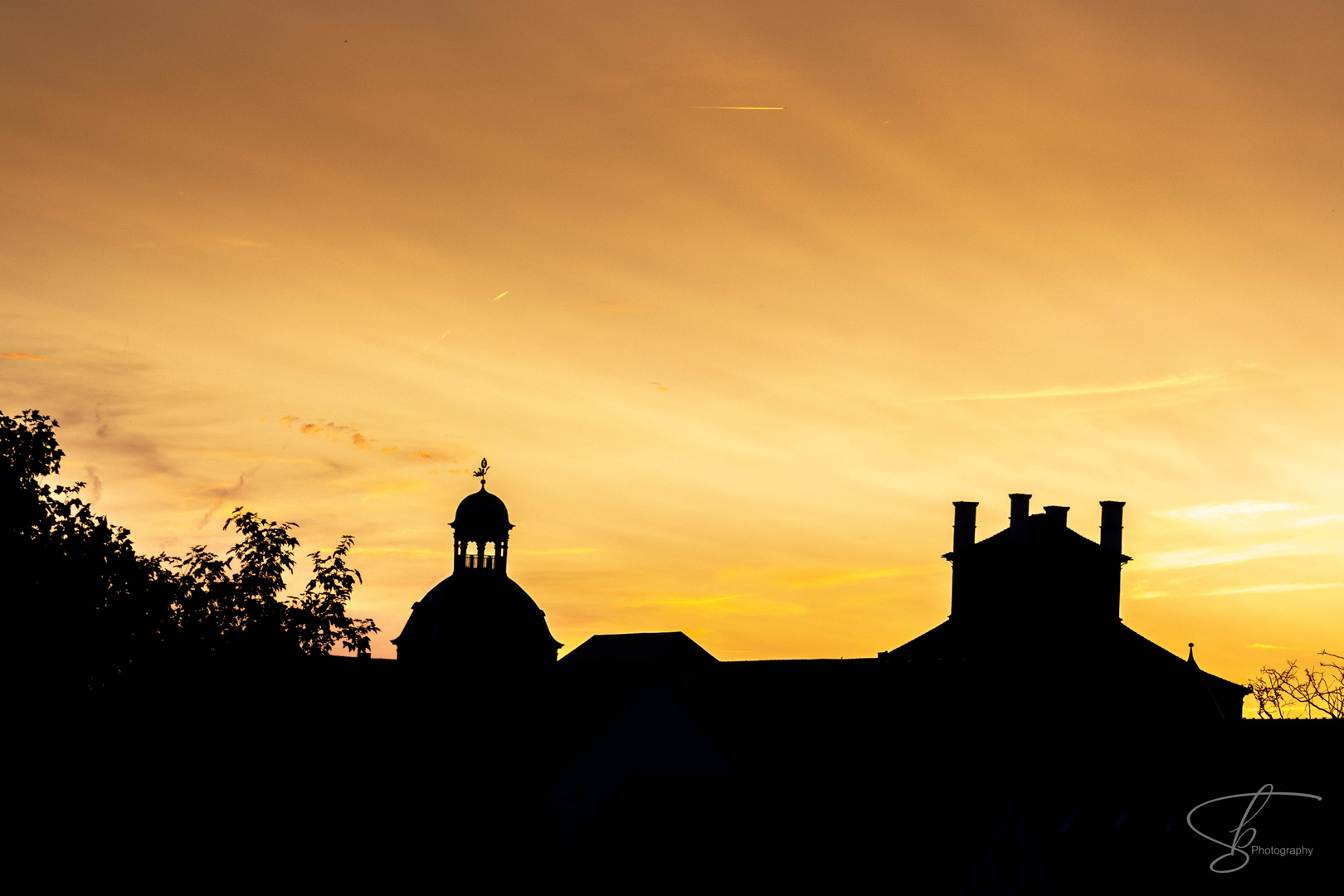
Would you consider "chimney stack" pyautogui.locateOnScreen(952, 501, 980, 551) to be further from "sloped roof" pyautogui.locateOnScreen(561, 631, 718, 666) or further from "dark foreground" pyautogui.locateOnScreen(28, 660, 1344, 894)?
"sloped roof" pyautogui.locateOnScreen(561, 631, 718, 666)

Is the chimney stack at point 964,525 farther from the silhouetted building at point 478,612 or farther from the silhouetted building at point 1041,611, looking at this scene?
the silhouetted building at point 478,612

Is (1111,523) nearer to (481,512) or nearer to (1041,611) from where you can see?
(1041,611)

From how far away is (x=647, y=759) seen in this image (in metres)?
48.0

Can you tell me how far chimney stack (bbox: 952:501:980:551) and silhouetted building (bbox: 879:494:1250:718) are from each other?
37mm

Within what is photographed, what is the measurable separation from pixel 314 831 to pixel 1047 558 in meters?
41.0

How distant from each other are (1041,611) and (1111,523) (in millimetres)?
4982

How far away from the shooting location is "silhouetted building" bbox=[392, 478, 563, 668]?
80562 mm

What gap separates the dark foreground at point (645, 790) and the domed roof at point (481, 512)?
29.3m

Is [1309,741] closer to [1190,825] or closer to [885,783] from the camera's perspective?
[1190,825]

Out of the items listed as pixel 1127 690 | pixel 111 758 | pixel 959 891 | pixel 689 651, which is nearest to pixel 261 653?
pixel 111 758

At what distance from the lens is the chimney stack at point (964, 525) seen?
2362 inches

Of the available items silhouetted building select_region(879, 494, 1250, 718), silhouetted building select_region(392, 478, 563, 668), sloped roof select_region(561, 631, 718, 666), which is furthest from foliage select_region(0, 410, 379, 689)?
sloped roof select_region(561, 631, 718, 666)

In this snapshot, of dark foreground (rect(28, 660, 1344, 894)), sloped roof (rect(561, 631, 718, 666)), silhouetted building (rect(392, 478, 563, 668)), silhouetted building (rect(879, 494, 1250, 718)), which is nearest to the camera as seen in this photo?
dark foreground (rect(28, 660, 1344, 894))

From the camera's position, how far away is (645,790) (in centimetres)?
4162
